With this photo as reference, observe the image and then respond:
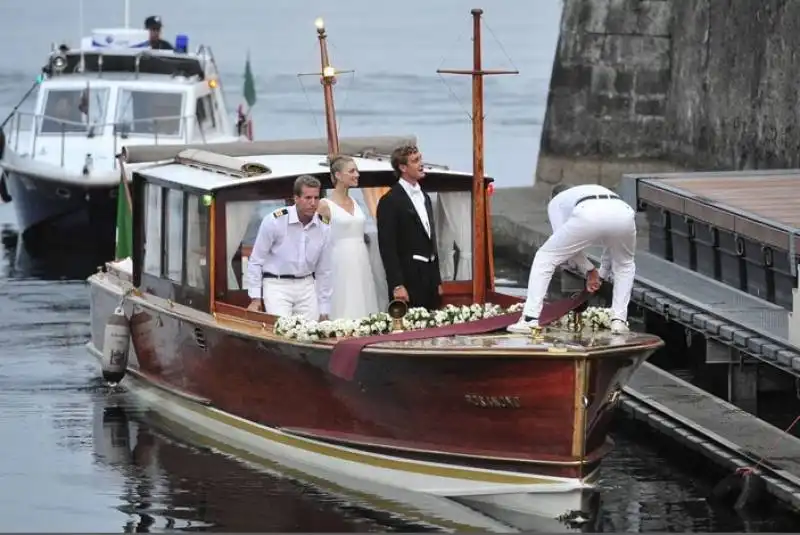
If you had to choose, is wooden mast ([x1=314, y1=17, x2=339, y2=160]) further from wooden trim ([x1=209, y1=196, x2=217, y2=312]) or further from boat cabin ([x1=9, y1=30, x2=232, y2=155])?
boat cabin ([x1=9, y1=30, x2=232, y2=155])

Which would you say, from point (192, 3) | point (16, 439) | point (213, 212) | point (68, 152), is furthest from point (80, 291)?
point (192, 3)

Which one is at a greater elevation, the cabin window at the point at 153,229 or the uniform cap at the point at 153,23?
the uniform cap at the point at 153,23

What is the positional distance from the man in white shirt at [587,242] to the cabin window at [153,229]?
13.5 ft

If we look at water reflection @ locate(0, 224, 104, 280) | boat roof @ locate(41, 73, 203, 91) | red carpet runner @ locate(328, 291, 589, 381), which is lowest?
water reflection @ locate(0, 224, 104, 280)

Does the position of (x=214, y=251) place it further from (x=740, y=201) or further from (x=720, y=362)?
(x=740, y=201)

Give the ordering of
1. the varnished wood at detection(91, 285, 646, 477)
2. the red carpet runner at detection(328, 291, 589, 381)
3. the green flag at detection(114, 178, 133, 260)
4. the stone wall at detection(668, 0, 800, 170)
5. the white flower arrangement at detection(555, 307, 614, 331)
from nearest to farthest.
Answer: the varnished wood at detection(91, 285, 646, 477), the red carpet runner at detection(328, 291, 589, 381), the white flower arrangement at detection(555, 307, 614, 331), the green flag at detection(114, 178, 133, 260), the stone wall at detection(668, 0, 800, 170)

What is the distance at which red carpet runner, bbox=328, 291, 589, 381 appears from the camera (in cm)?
1320

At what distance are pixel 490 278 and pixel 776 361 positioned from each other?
2205 millimetres

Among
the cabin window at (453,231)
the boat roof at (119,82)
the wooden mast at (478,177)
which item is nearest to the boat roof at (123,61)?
the boat roof at (119,82)

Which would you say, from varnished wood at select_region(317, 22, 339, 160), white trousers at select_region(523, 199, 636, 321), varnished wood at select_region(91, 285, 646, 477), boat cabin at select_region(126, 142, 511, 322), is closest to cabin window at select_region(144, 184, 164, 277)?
boat cabin at select_region(126, 142, 511, 322)

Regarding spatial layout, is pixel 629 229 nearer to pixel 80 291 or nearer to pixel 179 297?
pixel 179 297

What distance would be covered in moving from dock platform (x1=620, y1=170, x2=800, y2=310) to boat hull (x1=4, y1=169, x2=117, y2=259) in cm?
1001

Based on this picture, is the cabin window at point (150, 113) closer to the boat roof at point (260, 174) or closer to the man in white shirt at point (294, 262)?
the boat roof at point (260, 174)

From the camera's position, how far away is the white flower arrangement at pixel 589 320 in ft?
43.8
